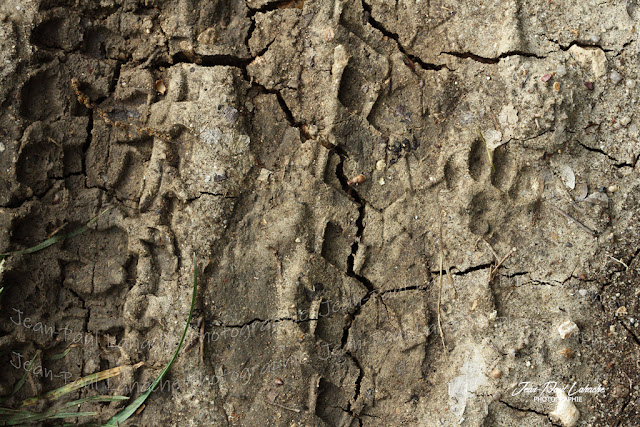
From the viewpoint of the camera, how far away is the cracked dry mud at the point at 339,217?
8.80 feet

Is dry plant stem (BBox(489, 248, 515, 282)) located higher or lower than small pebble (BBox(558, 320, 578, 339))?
higher

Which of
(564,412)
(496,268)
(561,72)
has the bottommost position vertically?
(564,412)

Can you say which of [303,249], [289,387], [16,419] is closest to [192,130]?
[303,249]

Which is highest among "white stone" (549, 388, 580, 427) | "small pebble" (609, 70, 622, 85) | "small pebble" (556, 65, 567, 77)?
"small pebble" (609, 70, 622, 85)

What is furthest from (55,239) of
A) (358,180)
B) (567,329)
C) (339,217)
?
(567,329)

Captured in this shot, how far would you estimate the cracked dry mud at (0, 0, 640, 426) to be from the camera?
8.80ft

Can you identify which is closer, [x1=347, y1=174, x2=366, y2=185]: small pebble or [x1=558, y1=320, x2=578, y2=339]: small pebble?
[x1=558, y1=320, x2=578, y2=339]: small pebble

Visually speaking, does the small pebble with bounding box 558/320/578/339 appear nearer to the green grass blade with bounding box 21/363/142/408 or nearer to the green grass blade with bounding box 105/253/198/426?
the green grass blade with bounding box 105/253/198/426

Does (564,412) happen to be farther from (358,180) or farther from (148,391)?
(148,391)

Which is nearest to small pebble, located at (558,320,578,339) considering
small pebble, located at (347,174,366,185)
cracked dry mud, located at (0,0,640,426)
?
cracked dry mud, located at (0,0,640,426)

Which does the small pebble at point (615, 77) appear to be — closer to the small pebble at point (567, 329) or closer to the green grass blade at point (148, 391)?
the small pebble at point (567, 329)

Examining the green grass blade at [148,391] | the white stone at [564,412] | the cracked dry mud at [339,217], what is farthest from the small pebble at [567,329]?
the green grass blade at [148,391]

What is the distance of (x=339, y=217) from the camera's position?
2717 millimetres

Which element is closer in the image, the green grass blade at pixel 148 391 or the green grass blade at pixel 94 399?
the green grass blade at pixel 148 391
